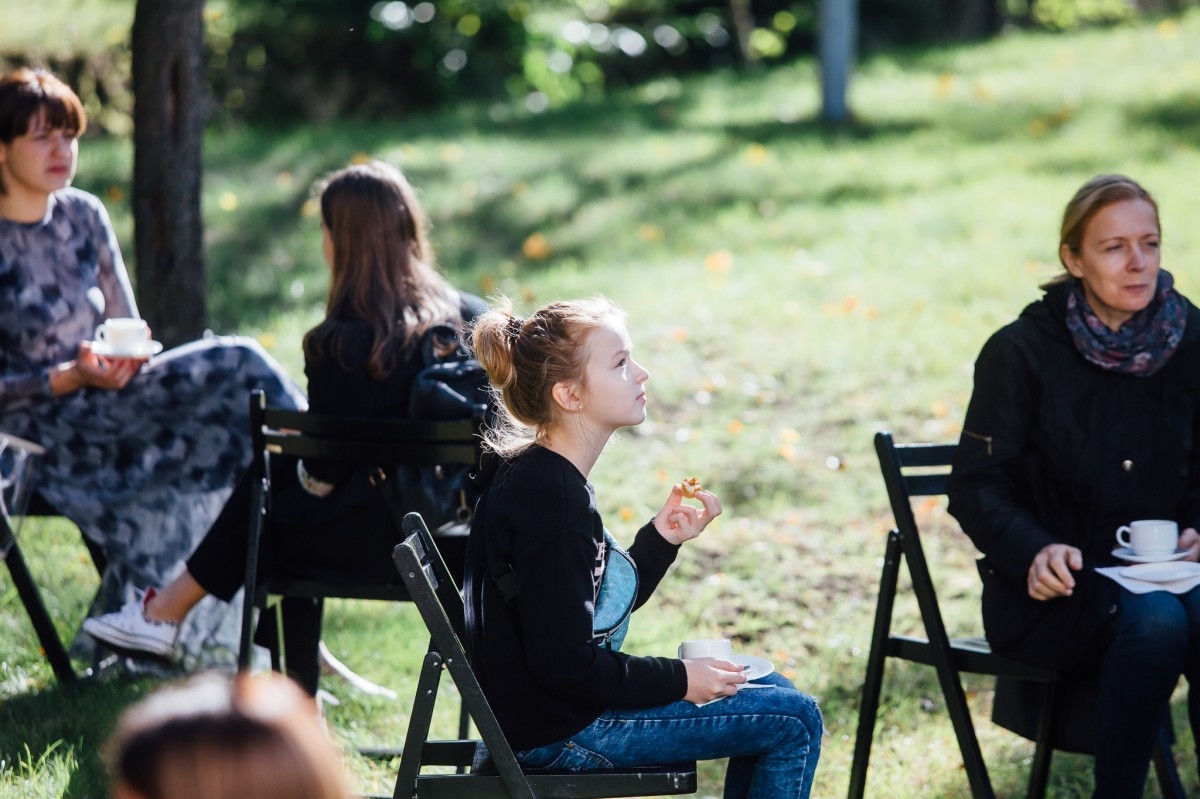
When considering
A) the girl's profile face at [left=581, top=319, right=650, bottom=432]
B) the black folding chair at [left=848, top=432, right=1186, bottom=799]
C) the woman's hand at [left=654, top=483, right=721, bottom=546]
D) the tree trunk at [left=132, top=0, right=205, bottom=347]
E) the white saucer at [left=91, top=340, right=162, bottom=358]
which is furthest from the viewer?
the tree trunk at [left=132, top=0, right=205, bottom=347]

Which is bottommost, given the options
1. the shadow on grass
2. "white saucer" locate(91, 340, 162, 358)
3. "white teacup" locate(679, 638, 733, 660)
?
the shadow on grass

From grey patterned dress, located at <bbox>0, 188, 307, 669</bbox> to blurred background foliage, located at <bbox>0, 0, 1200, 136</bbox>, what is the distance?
734 cm

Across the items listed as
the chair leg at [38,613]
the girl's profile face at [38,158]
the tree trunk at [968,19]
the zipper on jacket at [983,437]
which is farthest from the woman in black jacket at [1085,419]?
the tree trunk at [968,19]

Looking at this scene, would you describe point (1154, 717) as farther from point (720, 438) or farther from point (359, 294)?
point (720, 438)

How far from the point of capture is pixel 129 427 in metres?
4.59

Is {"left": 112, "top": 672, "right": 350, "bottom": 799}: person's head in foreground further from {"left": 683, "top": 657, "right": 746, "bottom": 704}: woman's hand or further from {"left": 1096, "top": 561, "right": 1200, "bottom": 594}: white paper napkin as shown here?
{"left": 1096, "top": 561, "right": 1200, "bottom": 594}: white paper napkin

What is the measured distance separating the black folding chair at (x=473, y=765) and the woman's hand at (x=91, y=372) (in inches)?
73.0

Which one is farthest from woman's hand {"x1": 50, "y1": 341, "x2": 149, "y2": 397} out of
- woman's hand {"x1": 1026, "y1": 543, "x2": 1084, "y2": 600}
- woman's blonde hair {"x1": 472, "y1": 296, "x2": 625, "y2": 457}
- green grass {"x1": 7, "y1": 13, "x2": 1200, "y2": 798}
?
woman's hand {"x1": 1026, "y1": 543, "x2": 1084, "y2": 600}

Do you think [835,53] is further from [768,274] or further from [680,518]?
[680,518]

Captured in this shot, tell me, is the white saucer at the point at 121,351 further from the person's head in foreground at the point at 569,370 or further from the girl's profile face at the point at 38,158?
the person's head in foreground at the point at 569,370

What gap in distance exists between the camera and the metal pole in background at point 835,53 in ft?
36.4

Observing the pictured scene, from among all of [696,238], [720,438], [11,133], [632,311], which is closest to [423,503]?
[11,133]

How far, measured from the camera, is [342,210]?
13.6ft

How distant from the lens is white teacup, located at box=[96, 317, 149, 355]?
435cm
